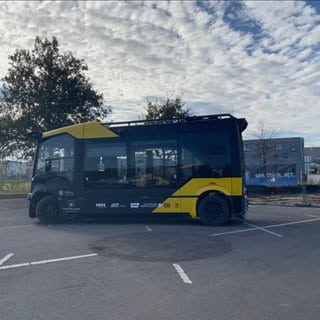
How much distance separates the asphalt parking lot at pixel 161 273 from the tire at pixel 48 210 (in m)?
1.40

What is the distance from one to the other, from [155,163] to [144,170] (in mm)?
407

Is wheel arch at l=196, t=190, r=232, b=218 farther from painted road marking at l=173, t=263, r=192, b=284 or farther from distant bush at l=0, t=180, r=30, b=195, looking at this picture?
distant bush at l=0, t=180, r=30, b=195

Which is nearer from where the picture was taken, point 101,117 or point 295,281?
point 295,281

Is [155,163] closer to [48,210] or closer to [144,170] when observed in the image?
[144,170]

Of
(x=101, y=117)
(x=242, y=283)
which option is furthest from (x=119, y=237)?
(x=101, y=117)

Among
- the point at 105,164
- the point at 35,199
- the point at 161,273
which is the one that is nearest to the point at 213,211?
the point at 105,164

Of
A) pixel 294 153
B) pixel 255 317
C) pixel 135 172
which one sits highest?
pixel 294 153

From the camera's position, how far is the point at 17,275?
637 centimetres

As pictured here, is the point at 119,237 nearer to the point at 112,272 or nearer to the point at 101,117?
the point at 112,272

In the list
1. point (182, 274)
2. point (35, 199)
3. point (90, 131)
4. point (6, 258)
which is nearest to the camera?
point (182, 274)

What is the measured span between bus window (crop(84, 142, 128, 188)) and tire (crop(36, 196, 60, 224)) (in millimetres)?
1335

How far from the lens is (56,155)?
12.8 metres

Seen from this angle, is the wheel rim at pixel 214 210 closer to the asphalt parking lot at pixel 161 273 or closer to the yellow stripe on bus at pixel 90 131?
the asphalt parking lot at pixel 161 273

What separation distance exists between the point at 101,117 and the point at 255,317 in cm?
2684
